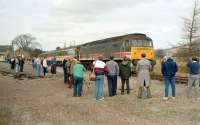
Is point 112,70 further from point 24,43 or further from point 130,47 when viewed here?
point 24,43

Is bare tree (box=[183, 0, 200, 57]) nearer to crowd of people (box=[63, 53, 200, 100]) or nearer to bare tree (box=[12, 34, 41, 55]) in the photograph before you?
crowd of people (box=[63, 53, 200, 100])

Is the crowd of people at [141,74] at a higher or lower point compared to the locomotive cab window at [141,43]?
lower

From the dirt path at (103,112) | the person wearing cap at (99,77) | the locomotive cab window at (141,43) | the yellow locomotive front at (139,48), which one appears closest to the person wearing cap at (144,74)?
the dirt path at (103,112)

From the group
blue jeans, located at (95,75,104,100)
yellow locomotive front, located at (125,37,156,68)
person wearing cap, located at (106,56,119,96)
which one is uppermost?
yellow locomotive front, located at (125,37,156,68)

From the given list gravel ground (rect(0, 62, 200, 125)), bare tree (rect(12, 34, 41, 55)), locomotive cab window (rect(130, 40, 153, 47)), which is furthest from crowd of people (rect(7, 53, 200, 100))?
bare tree (rect(12, 34, 41, 55))

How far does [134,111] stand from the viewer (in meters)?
13.1

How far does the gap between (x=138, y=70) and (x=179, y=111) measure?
3.46 m

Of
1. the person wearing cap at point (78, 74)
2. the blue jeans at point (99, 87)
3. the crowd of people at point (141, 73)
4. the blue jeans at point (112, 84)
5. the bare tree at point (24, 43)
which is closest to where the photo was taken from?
the crowd of people at point (141, 73)

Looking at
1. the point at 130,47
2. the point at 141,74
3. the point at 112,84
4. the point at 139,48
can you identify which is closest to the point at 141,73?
the point at 141,74

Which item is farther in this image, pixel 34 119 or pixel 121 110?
pixel 121 110

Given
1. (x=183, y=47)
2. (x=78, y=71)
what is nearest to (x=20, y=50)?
(x=183, y=47)

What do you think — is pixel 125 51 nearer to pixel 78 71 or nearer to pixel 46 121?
pixel 78 71

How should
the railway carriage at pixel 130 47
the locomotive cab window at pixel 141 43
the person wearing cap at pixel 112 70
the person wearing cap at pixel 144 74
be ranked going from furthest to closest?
the locomotive cab window at pixel 141 43 < the railway carriage at pixel 130 47 < the person wearing cap at pixel 112 70 < the person wearing cap at pixel 144 74

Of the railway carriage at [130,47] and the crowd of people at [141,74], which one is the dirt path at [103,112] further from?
the railway carriage at [130,47]
